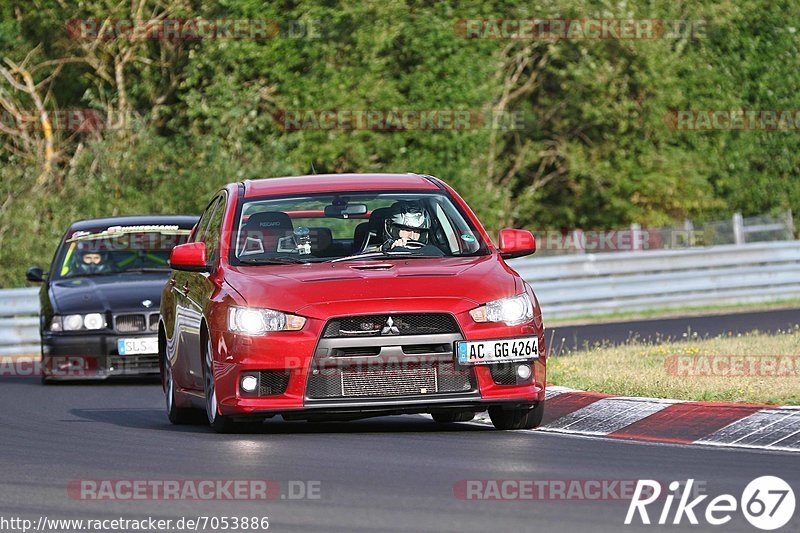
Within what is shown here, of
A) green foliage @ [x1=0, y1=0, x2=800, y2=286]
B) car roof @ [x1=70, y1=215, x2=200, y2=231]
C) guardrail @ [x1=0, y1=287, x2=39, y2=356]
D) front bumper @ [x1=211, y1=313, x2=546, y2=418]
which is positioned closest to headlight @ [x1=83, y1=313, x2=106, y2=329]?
car roof @ [x1=70, y1=215, x2=200, y2=231]

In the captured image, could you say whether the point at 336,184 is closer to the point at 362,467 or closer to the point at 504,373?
the point at 504,373

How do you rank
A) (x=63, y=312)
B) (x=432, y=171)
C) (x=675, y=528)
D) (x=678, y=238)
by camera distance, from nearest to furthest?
(x=675, y=528) < (x=63, y=312) < (x=678, y=238) < (x=432, y=171)

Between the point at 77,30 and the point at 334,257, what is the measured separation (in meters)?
23.1

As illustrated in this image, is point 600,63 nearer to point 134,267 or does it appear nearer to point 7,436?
point 134,267

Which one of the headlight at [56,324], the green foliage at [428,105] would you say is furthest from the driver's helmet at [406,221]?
the green foliage at [428,105]

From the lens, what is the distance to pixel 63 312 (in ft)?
55.5

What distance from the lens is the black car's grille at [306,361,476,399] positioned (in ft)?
34.0

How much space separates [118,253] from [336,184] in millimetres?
6339

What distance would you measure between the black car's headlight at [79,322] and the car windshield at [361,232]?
5.10 metres

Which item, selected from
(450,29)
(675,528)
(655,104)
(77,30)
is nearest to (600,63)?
(655,104)

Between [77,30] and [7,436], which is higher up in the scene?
[77,30]

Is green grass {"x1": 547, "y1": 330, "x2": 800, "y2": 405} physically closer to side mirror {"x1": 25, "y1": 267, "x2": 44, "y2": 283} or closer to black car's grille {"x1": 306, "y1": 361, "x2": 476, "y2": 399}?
black car's grille {"x1": 306, "y1": 361, "x2": 476, "y2": 399}

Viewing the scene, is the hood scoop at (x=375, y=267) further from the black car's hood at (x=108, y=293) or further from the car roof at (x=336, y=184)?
the black car's hood at (x=108, y=293)

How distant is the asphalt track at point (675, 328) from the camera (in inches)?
787
